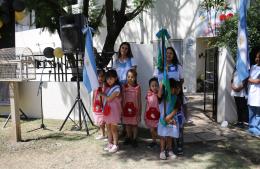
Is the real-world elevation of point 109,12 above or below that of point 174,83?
above

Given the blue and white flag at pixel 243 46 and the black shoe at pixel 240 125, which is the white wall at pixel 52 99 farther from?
the blue and white flag at pixel 243 46

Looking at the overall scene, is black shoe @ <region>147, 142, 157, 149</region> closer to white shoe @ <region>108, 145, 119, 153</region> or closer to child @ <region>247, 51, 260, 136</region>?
white shoe @ <region>108, 145, 119, 153</region>

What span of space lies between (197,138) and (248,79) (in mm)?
1537

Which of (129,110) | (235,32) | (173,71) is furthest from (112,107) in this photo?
(235,32)

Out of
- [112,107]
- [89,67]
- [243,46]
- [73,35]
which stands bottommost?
[112,107]

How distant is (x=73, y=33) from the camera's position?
22.9ft

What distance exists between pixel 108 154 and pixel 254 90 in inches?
119

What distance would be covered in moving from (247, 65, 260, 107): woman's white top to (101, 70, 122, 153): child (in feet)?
8.47

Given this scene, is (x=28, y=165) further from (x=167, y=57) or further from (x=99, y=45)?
(x=99, y=45)

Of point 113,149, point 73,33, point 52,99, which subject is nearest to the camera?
point 113,149

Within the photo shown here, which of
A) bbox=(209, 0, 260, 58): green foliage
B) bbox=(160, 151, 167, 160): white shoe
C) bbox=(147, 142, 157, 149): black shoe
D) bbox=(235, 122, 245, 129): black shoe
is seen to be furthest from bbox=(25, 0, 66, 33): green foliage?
bbox=(235, 122, 245, 129): black shoe

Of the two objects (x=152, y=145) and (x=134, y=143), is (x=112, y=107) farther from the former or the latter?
(x=152, y=145)

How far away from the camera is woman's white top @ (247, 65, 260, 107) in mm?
6414

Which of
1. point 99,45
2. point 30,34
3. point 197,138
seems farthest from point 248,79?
point 30,34
